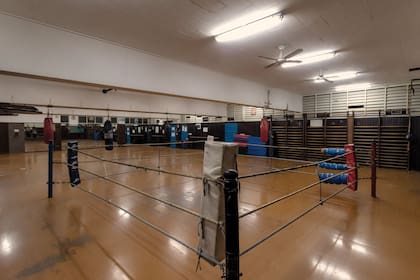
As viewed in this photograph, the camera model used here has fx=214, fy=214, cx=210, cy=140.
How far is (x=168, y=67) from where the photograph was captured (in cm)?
566

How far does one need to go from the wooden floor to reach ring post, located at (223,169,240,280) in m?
0.74

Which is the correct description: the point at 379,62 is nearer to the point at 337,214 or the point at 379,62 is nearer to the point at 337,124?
the point at 337,124

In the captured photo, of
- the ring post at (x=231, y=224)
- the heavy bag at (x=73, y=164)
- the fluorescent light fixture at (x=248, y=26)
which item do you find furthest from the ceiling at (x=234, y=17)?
the ring post at (x=231, y=224)

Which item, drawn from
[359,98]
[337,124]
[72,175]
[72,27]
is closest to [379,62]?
[337,124]

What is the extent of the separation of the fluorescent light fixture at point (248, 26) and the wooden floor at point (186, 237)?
3149 mm

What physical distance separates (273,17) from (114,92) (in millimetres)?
8530

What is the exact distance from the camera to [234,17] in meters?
3.63

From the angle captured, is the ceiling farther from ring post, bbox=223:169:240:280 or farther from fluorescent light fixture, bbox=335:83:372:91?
fluorescent light fixture, bbox=335:83:372:91

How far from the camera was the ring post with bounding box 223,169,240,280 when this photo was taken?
48.5 inches

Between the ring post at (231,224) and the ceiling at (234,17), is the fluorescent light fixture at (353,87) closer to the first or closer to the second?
the ceiling at (234,17)

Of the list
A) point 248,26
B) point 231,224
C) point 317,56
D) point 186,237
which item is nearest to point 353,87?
point 317,56

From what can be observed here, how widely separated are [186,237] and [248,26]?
11.9ft

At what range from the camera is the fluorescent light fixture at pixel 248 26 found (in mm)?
3596

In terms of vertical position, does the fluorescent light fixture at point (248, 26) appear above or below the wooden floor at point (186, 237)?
above
